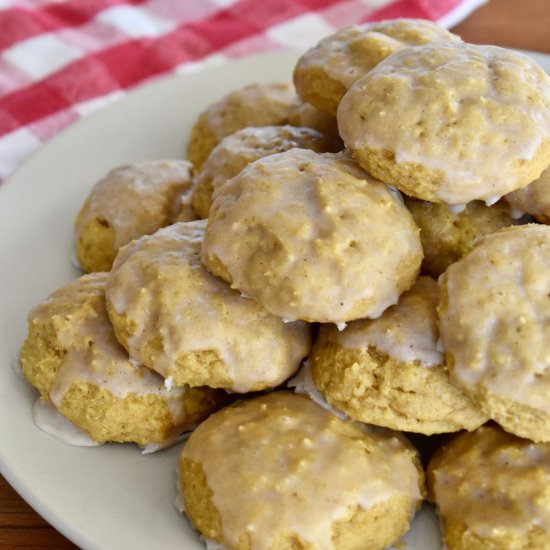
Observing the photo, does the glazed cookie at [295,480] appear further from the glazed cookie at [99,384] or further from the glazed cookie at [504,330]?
the glazed cookie at [504,330]

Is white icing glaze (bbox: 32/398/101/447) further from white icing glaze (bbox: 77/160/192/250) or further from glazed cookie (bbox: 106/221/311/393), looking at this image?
white icing glaze (bbox: 77/160/192/250)

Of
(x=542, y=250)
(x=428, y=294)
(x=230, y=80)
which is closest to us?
(x=542, y=250)

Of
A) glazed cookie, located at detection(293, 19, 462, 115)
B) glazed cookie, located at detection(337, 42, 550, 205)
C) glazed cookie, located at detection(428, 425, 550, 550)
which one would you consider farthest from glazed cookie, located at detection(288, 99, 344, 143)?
glazed cookie, located at detection(428, 425, 550, 550)

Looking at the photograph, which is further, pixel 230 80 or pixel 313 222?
pixel 230 80

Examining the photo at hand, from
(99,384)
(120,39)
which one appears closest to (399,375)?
(99,384)

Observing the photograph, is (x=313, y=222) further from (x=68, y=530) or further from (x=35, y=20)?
(x=35, y=20)

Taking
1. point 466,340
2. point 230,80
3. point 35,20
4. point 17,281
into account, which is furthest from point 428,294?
point 35,20

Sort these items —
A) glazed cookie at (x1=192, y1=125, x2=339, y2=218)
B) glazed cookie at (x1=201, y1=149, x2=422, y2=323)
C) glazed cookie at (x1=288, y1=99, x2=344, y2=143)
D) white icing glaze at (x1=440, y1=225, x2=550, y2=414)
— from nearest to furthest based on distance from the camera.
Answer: white icing glaze at (x1=440, y1=225, x2=550, y2=414) → glazed cookie at (x1=201, y1=149, x2=422, y2=323) → glazed cookie at (x1=192, y1=125, x2=339, y2=218) → glazed cookie at (x1=288, y1=99, x2=344, y2=143)
